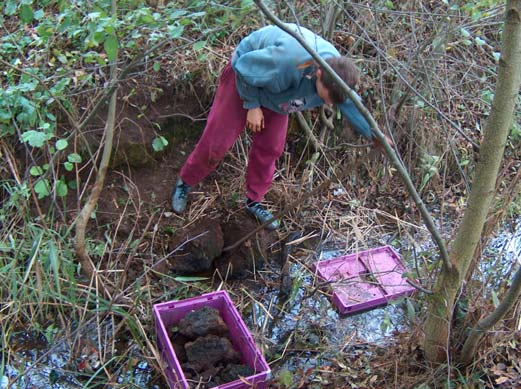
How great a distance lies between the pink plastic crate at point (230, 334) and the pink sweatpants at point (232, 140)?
82 cm

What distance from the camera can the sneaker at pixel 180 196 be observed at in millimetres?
3600

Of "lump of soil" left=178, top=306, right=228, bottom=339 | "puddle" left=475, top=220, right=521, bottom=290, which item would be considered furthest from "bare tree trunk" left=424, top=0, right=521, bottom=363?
"lump of soil" left=178, top=306, right=228, bottom=339

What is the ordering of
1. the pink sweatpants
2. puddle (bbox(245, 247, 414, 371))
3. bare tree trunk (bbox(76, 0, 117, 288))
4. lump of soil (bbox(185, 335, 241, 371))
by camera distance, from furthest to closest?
the pink sweatpants
puddle (bbox(245, 247, 414, 371))
bare tree trunk (bbox(76, 0, 117, 288))
lump of soil (bbox(185, 335, 241, 371))

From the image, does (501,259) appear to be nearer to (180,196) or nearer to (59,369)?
(180,196)

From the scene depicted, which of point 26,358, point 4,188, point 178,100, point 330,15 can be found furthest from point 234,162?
point 26,358

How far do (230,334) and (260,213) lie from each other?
979 millimetres

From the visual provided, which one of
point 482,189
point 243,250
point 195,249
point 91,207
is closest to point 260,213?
point 243,250

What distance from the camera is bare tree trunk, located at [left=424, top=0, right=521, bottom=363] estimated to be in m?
1.97

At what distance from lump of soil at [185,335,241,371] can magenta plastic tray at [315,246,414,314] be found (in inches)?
27.4

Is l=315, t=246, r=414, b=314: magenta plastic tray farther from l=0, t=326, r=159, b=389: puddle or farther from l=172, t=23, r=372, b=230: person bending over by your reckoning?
l=0, t=326, r=159, b=389: puddle

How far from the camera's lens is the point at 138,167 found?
3.75m

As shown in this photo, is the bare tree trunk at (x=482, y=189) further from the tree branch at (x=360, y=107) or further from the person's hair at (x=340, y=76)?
the person's hair at (x=340, y=76)

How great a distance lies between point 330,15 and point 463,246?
81.6 inches

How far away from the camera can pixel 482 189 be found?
222 centimetres
